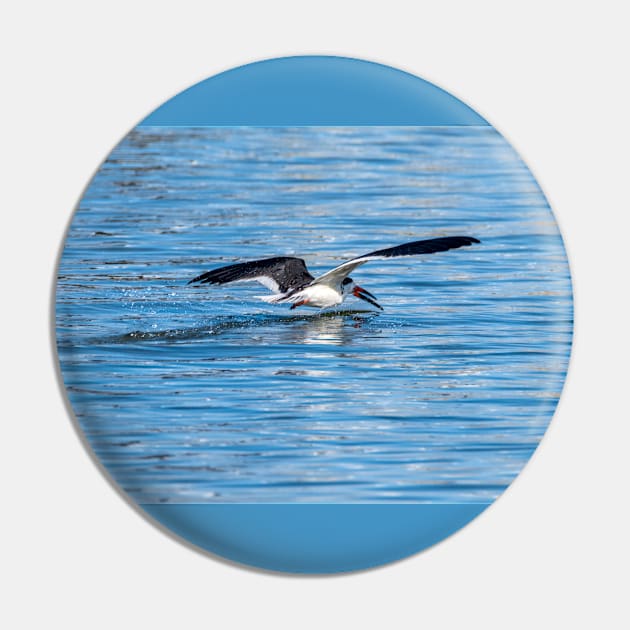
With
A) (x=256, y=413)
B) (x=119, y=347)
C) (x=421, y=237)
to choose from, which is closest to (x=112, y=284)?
(x=119, y=347)

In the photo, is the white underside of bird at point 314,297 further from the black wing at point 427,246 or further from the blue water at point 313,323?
the black wing at point 427,246

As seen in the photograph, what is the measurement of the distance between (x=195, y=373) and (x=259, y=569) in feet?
2.83

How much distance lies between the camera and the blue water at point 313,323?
6172 mm

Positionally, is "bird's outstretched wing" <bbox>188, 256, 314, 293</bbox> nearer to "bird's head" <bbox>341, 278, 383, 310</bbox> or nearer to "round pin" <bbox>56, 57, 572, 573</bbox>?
"round pin" <bbox>56, 57, 572, 573</bbox>

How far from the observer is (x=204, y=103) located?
6.42m

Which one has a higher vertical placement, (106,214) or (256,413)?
(106,214)

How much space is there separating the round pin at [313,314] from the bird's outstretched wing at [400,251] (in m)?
0.01

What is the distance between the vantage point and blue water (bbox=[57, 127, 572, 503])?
6.17m

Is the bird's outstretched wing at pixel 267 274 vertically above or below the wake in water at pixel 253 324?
above

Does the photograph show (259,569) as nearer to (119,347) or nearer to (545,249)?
(119,347)

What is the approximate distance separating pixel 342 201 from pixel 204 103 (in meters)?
0.73

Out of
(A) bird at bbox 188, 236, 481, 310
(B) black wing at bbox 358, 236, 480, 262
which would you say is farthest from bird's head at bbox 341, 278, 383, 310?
(B) black wing at bbox 358, 236, 480, 262

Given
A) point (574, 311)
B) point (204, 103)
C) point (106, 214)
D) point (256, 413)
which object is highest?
point (204, 103)

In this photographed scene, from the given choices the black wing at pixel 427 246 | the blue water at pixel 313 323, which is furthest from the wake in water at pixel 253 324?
the black wing at pixel 427 246
